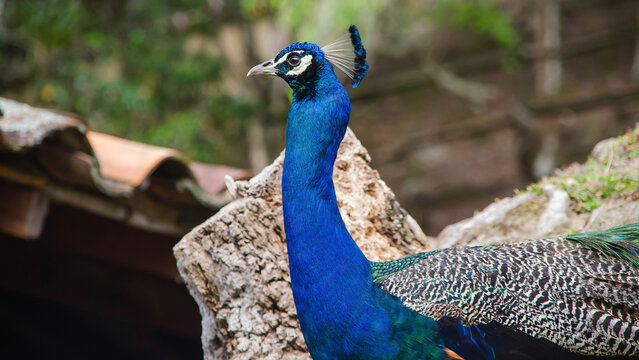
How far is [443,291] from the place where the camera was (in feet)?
5.78

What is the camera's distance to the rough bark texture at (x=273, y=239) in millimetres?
2078

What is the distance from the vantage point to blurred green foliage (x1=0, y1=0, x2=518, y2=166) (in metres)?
6.18

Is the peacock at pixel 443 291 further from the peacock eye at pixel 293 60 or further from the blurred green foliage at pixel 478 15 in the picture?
the blurred green foliage at pixel 478 15

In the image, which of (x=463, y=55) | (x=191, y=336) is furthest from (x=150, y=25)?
(x=191, y=336)

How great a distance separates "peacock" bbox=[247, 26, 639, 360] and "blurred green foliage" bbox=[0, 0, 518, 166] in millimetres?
4127

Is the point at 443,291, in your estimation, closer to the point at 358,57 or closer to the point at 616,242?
the point at 616,242

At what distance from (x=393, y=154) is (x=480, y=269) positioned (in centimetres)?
678

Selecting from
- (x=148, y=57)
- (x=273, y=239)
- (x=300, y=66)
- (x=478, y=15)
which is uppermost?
(x=478, y=15)

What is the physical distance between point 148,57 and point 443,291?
5.95 metres

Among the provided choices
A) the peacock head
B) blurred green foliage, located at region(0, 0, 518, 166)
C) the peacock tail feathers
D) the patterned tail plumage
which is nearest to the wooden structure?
the peacock head

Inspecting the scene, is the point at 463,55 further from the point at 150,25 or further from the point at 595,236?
the point at 595,236

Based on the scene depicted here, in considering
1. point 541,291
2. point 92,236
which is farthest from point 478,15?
point 541,291

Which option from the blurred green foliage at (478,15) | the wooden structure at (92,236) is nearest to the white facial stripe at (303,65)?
the wooden structure at (92,236)

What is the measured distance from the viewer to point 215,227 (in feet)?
6.97
